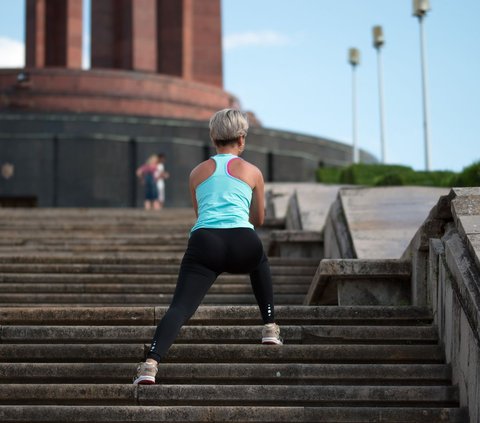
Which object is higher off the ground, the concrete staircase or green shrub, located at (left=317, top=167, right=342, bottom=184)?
green shrub, located at (left=317, top=167, right=342, bottom=184)

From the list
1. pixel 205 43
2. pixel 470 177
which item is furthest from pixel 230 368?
pixel 205 43

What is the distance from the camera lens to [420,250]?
6.07m

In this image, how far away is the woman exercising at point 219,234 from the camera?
480 centimetres

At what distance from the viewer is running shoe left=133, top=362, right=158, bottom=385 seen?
15.8 ft

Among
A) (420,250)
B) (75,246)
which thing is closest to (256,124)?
(75,246)

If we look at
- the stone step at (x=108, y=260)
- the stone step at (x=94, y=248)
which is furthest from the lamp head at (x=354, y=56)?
the stone step at (x=108, y=260)

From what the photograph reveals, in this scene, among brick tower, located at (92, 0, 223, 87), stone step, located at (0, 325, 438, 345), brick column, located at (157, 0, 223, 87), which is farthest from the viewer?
brick column, located at (157, 0, 223, 87)

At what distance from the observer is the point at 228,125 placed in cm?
497

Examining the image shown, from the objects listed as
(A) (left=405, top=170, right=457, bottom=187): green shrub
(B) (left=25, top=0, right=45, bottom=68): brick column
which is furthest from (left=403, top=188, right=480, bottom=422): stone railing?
(B) (left=25, top=0, right=45, bottom=68): brick column

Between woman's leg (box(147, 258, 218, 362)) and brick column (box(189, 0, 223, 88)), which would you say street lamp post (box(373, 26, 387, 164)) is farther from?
woman's leg (box(147, 258, 218, 362))

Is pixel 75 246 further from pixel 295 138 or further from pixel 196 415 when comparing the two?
pixel 295 138

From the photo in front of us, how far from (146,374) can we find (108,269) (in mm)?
4174

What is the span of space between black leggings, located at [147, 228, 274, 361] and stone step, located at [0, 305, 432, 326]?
3.59 ft

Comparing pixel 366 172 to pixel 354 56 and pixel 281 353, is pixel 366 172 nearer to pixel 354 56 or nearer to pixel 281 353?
pixel 354 56
